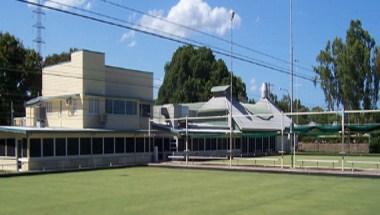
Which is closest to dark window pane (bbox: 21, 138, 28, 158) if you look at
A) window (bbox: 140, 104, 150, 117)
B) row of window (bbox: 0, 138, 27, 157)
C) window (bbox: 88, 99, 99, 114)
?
row of window (bbox: 0, 138, 27, 157)

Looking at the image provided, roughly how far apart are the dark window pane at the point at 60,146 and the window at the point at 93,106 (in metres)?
4.66

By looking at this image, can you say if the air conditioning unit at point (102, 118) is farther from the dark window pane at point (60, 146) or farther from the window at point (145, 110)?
the dark window pane at point (60, 146)

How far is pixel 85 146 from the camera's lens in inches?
1313

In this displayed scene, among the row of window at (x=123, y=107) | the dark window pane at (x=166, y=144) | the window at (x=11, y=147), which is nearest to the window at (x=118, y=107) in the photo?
the row of window at (x=123, y=107)

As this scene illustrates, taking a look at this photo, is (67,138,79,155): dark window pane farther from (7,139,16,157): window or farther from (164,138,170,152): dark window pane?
(164,138,170,152): dark window pane

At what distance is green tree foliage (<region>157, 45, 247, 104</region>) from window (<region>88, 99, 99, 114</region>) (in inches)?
1807

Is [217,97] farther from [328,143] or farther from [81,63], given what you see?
[81,63]

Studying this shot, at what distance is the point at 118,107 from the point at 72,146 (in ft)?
21.3

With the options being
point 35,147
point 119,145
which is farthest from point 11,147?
point 119,145

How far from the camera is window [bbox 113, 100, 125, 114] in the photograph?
124ft

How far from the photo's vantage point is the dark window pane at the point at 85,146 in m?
33.1

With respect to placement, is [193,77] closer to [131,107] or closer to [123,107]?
[131,107]

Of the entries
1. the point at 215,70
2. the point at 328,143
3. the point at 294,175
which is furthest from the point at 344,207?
the point at 215,70

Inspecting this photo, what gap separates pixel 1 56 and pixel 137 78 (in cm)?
1948
